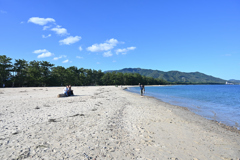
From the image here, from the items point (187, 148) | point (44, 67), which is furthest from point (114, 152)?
point (44, 67)

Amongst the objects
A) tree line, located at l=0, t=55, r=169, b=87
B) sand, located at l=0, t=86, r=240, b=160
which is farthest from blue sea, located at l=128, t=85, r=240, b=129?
tree line, located at l=0, t=55, r=169, b=87

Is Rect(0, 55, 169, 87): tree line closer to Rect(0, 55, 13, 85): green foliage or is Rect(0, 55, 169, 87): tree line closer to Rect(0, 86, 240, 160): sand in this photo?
Rect(0, 55, 13, 85): green foliage

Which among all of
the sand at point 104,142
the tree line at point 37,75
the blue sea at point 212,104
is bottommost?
the blue sea at point 212,104

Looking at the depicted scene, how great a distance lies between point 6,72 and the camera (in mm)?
53094

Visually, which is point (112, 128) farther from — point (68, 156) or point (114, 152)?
point (68, 156)

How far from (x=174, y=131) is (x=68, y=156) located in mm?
4974

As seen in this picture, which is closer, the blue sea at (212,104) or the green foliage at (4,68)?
the blue sea at (212,104)

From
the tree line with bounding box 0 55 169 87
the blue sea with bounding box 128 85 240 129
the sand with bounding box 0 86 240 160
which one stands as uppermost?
the tree line with bounding box 0 55 169 87

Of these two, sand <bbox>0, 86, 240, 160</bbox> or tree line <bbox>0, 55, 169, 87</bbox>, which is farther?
tree line <bbox>0, 55, 169, 87</bbox>

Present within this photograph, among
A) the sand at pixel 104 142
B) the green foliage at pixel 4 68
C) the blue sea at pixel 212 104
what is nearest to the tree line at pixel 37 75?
the green foliage at pixel 4 68

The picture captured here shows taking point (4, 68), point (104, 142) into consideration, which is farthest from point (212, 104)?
point (4, 68)

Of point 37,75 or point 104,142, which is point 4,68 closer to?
point 37,75

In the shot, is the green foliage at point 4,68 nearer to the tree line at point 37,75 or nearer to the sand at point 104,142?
the tree line at point 37,75

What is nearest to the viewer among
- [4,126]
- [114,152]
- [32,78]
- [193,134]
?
[114,152]
